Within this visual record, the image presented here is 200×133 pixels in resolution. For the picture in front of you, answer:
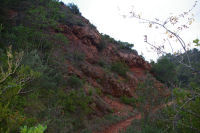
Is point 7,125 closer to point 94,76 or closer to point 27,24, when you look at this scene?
point 27,24

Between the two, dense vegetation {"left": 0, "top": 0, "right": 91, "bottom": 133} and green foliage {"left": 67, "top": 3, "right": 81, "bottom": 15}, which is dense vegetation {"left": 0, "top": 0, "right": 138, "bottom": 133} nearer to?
dense vegetation {"left": 0, "top": 0, "right": 91, "bottom": 133}

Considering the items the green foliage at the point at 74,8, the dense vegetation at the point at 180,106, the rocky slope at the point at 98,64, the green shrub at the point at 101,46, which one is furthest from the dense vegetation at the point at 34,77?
the green foliage at the point at 74,8

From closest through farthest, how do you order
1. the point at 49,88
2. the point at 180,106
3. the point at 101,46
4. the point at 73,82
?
the point at 180,106, the point at 49,88, the point at 73,82, the point at 101,46

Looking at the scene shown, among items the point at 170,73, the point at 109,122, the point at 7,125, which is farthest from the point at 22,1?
the point at 170,73

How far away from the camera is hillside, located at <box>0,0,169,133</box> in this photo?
3.83m

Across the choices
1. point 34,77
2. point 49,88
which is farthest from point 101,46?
point 34,77

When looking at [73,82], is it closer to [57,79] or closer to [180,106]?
[57,79]

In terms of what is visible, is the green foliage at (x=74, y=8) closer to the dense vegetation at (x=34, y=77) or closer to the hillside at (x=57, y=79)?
the hillside at (x=57, y=79)

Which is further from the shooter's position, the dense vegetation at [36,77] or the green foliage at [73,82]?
the green foliage at [73,82]

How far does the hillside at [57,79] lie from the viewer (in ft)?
12.6

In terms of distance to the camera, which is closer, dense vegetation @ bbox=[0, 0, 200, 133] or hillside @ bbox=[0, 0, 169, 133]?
dense vegetation @ bbox=[0, 0, 200, 133]

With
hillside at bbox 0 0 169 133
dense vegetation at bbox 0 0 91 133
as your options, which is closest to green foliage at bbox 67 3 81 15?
hillside at bbox 0 0 169 133

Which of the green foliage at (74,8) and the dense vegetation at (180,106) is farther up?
the green foliage at (74,8)

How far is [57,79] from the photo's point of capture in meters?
9.29
